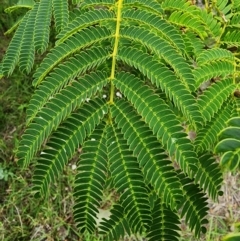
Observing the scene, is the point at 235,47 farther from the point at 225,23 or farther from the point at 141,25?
the point at 141,25

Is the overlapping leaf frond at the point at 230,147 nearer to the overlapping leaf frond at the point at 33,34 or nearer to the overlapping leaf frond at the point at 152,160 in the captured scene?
the overlapping leaf frond at the point at 152,160

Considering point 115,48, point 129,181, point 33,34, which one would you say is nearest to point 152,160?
point 129,181

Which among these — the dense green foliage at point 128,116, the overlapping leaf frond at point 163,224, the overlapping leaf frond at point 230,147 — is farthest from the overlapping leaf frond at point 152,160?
the overlapping leaf frond at point 230,147

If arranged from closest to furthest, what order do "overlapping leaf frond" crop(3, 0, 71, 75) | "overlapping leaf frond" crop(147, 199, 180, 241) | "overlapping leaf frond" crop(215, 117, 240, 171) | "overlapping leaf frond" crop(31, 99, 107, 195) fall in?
"overlapping leaf frond" crop(215, 117, 240, 171), "overlapping leaf frond" crop(31, 99, 107, 195), "overlapping leaf frond" crop(147, 199, 180, 241), "overlapping leaf frond" crop(3, 0, 71, 75)

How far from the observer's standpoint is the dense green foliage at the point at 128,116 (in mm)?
998

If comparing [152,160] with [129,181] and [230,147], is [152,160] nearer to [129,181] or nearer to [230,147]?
[129,181]

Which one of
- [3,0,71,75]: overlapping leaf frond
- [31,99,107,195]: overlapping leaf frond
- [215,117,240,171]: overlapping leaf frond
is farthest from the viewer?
[3,0,71,75]: overlapping leaf frond

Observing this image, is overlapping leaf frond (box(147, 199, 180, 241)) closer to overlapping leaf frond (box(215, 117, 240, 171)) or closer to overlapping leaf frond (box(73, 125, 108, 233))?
overlapping leaf frond (box(73, 125, 108, 233))

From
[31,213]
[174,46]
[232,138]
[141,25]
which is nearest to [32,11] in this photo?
[141,25]

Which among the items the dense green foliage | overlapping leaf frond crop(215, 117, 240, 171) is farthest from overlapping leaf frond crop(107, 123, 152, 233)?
overlapping leaf frond crop(215, 117, 240, 171)

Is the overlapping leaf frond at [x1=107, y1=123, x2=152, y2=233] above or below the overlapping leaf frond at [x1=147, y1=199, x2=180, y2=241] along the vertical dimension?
above

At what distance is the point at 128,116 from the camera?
1.02 metres

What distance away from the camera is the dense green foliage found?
1.00 meters

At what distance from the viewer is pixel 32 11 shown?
143 centimetres
